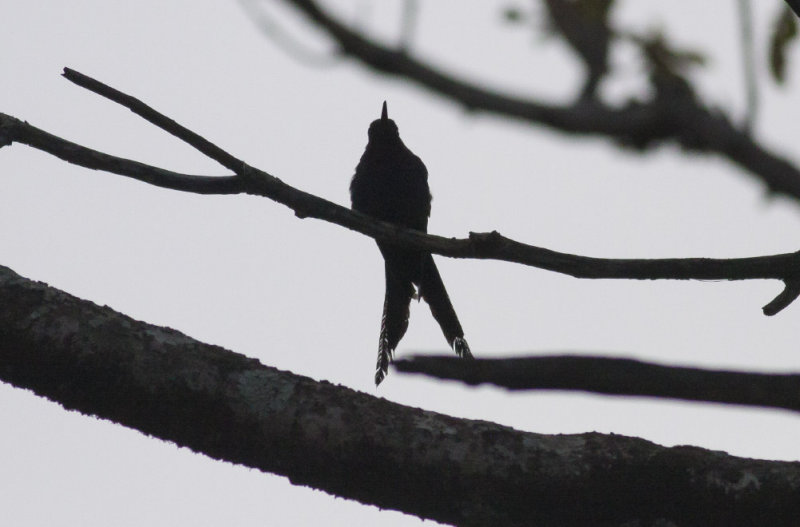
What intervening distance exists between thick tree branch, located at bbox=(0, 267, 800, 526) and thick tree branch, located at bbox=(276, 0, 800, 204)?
1.36 meters

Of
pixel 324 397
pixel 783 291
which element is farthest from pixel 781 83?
pixel 324 397

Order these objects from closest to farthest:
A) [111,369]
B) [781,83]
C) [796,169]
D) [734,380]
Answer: [734,380] < [796,169] < [781,83] < [111,369]

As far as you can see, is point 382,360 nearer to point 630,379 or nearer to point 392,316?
point 392,316

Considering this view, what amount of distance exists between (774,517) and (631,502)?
0.33 meters

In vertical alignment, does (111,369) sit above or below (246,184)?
below

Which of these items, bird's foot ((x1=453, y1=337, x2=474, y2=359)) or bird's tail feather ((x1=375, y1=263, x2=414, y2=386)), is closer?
bird's foot ((x1=453, y1=337, x2=474, y2=359))

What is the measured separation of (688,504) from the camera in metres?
2.28

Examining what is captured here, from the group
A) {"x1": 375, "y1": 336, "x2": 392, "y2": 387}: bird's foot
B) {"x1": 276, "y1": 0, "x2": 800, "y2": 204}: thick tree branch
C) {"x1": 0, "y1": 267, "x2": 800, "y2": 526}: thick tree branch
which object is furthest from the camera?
{"x1": 375, "y1": 336, "x2": 392, "y2": 387}: bird's foot

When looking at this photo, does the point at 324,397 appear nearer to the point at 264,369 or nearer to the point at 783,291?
the point at 264,369

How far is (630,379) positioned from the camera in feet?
2.68

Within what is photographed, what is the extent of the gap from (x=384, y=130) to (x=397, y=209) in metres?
0.73

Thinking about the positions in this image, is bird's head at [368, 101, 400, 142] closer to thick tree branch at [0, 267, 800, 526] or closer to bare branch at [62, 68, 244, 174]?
thick tree branch at [0, 267, 800, 526]

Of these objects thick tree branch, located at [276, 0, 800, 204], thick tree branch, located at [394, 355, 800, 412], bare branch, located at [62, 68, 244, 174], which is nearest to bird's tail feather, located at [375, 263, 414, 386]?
bare branch, located at [62, 68, 244, 174]

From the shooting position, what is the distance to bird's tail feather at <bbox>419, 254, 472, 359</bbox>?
4.28 meters
